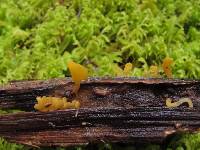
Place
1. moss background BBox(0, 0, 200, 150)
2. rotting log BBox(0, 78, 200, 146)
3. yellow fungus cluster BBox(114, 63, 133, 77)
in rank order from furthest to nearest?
moss background BBox(0, 0, 200, 150)
yellow fungus cluster BBox(114, 63, 133, 77)
rotting log BBox(0, 78, 200, 146)

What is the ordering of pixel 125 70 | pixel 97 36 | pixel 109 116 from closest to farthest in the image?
pixel 109 116
pixel 125 70
pixel 97 36

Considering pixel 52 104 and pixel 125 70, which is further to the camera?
pixel 125 70

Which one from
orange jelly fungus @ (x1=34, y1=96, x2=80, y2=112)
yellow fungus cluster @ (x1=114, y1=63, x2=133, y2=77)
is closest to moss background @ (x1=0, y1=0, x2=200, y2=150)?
yellow fungus cluster @ (x1=114, y1=63, x2=133, y2=77)

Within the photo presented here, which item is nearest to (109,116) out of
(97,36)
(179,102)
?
(179,102)

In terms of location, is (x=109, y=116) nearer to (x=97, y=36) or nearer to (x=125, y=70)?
(x=125, y=70)

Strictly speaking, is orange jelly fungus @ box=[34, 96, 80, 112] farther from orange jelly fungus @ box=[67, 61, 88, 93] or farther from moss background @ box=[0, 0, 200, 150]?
moss background @ box=[0, 0, 200, 150]

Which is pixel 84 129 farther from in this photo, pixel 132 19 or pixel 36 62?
pixel 132 19

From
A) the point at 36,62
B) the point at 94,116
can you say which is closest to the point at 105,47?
the point at 36,62
